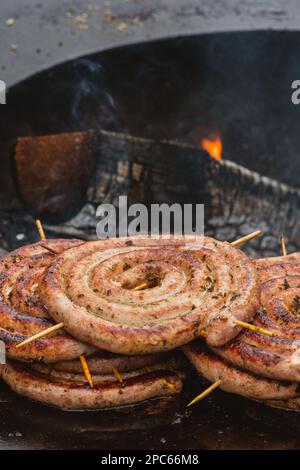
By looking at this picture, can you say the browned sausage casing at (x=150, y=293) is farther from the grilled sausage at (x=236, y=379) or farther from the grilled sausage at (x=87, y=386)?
the grilled sausage at (x=87, y=386)

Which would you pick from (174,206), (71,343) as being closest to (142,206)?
(174,206)

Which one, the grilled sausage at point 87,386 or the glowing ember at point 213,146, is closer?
the grilled sausage at point 87,386

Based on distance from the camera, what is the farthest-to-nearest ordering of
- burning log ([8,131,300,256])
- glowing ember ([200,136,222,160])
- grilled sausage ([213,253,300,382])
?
glowing ember ([200,136,222,160]) → burning log ([8,131,300,256]) → grilled sausage ([213,253,300,382])

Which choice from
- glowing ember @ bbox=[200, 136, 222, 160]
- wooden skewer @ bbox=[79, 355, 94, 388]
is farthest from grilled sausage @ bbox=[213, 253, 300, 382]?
glowing ember @ bbox=[200, 136, 222, 160]

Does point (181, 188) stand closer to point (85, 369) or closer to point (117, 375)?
point (117, 375)

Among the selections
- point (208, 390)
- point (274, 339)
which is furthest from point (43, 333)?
point (274, 339)

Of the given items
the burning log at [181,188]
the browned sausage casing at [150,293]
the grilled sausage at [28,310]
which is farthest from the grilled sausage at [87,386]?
the burning log at [181,188]

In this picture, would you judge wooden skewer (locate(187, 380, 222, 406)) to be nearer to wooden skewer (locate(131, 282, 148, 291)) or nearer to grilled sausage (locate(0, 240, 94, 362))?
grilled sausage (locate(0, 240, 94, 362))

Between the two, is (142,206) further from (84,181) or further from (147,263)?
(147,263)
